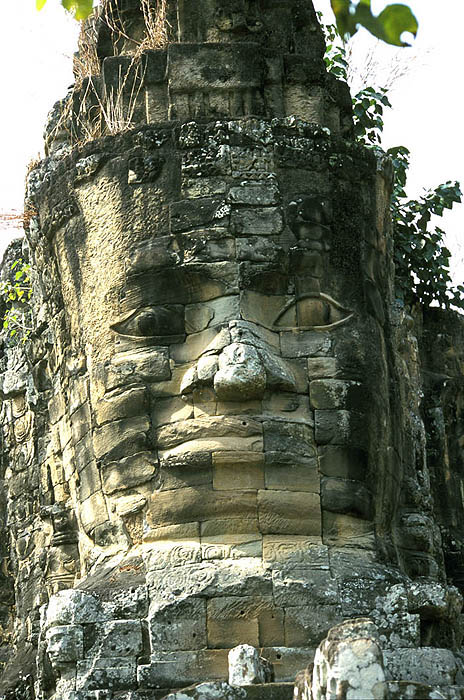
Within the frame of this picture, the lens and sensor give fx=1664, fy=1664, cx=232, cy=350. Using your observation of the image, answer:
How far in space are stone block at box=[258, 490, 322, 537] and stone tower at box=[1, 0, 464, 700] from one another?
17mm

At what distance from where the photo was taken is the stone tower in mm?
10867

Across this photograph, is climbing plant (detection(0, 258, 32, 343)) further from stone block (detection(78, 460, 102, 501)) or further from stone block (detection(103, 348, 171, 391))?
stone block (detection(103, 348, 171, 391))

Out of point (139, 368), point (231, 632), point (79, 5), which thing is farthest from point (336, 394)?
point (79, 5)

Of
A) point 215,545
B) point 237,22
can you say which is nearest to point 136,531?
point 215,545

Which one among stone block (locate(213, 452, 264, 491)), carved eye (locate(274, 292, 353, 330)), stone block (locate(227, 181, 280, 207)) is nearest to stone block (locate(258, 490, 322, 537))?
stone block (locate(213, 452, 264, 491))

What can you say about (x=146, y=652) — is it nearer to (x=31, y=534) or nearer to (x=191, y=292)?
(x=191, y=292)

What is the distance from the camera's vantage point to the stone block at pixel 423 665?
10.6m

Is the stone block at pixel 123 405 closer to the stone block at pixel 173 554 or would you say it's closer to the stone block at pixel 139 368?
the stone block at pixel 139 368

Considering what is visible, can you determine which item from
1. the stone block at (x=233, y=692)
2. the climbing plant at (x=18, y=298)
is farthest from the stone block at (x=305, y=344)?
the climbing plant at (x=18, y=298)

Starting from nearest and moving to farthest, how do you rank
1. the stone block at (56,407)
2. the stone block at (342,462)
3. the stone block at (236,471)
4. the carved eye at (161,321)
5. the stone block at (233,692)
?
the stone block at (233,692), the stone block at (236,471), the stone block at (342,462), the carved eye at (161,321), the stone block at (56,407)

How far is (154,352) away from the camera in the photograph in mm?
11719

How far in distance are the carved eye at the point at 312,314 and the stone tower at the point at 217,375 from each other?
0.05 feet

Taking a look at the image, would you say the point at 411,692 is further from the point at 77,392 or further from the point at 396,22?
the point at 77,392

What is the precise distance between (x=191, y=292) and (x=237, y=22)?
2.27 metres
